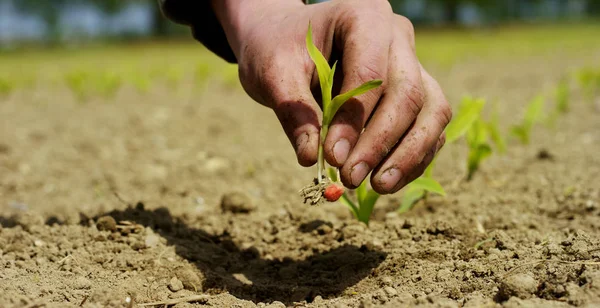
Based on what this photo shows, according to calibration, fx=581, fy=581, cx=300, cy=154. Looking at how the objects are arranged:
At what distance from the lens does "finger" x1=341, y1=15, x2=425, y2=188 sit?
1.38 metres

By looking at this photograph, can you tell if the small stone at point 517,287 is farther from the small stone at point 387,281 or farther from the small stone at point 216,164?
the small stone at point 216,164

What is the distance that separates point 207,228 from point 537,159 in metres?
1.88

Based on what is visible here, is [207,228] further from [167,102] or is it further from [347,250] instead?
[167,102]

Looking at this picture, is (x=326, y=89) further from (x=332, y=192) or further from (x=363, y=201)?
(x=363, y=201)

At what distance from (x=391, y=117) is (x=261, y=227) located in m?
1.07

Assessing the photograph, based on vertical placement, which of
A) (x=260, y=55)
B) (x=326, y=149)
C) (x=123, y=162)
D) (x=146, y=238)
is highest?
(x=260, y=55)

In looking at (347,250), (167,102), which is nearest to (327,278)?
(347,250)

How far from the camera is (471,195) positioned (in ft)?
8.25

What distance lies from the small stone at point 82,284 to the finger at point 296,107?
715 mm

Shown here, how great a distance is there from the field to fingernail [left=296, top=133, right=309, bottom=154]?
42 cm

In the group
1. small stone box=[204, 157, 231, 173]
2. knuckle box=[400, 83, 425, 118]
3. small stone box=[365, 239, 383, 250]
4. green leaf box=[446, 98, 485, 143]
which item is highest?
knuckle box=[400, 83, 425, 118]

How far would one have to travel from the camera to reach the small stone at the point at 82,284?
5.26ft

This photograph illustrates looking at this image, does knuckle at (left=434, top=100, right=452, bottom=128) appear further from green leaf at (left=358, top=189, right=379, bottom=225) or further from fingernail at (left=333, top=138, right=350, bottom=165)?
green leaf at (left=358, top=189, right=379, bottom=225)

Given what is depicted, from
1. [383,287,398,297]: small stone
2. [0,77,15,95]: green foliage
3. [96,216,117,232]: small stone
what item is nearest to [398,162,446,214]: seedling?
[383,287,398,297]: small stone
